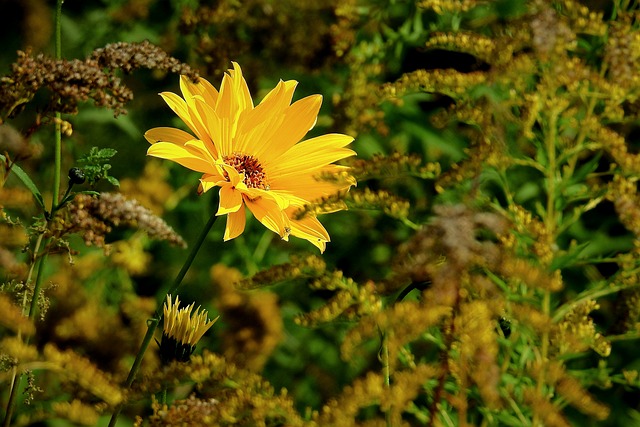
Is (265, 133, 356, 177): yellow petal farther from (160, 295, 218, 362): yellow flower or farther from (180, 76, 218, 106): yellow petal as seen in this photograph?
(160, 295, 218, 362): yellow flower

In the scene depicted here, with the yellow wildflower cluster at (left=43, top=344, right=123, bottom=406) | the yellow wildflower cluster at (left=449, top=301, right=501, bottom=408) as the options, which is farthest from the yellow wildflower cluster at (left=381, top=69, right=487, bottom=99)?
the yellow wildflower cluster at (left=43, top=344, right=123, bottom=406)

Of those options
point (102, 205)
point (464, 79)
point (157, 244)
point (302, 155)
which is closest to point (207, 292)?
point (157, 244)

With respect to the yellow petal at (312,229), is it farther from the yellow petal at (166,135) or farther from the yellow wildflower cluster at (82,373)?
the yellow wildflower cluster at (82,373)

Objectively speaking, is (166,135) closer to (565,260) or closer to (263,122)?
(263,122)

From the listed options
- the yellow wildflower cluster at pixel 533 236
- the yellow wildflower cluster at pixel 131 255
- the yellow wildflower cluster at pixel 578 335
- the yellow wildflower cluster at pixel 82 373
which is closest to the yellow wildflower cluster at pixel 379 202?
the yellow wildflower cluster at pixel 533 236

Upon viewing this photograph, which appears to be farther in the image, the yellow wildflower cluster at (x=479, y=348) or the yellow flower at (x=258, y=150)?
the yellow flower at (x=258, y=150)

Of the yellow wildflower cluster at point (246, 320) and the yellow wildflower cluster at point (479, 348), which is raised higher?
the yellow wildflower cluster at point (479, 348)
